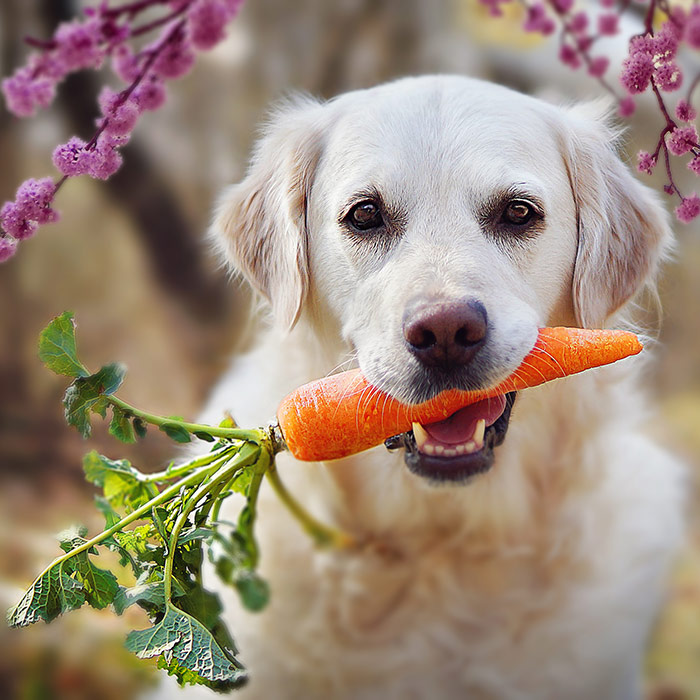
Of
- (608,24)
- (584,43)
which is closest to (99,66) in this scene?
(584,43)

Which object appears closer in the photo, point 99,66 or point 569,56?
point 99,66

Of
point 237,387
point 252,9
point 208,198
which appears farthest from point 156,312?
point 237,387

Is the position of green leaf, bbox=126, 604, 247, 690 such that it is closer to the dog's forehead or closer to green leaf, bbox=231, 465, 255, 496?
green leaf, bbox=231, 465, 255, 496

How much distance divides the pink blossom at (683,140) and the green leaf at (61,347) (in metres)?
1.13

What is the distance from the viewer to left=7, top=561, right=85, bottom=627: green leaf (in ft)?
4.63

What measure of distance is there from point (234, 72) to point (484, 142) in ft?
8.17

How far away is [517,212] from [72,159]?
34.5 inches

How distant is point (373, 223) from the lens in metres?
1.68

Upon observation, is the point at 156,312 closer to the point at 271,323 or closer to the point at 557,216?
the point at 271,323

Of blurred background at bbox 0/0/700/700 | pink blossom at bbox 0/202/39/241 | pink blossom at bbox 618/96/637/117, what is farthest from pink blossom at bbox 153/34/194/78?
blurred background at bbox 0/0/700/700

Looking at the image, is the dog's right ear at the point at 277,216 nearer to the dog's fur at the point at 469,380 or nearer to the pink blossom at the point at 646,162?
the dog's fur at the point at 469,380

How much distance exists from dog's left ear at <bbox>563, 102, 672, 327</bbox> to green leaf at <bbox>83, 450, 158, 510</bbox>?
3.36 feet

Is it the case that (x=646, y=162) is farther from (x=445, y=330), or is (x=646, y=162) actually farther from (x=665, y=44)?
(x=445, y=330)

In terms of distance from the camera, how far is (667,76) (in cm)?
133
